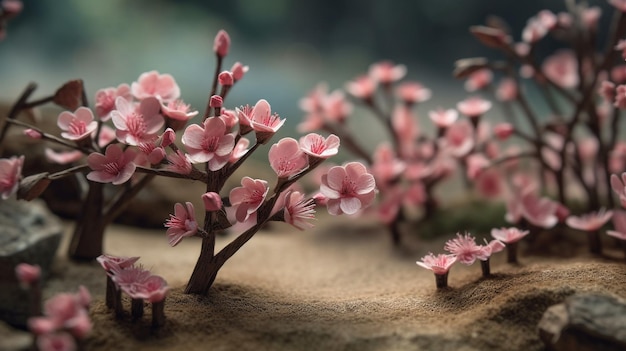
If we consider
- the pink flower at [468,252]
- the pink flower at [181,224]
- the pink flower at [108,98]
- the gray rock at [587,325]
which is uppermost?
the pink flower at [108,98]

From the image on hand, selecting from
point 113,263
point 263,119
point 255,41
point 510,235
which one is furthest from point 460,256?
point 255,41

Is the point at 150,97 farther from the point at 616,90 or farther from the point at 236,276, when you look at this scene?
the point at 616,90

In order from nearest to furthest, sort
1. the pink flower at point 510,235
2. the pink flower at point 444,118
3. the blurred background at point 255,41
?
the pink flower at point 510,235 → the pink flower at point 444,118 → the blurred background at point 255,41

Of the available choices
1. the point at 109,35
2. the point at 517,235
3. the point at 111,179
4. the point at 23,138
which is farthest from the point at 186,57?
the point at 517,235

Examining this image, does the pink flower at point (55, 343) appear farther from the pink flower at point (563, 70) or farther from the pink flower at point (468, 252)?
the pink flower at point (563, 70)

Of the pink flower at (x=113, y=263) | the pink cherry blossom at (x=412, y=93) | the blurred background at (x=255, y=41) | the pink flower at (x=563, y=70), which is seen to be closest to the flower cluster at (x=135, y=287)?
the pink flower at (x=113, y=263)

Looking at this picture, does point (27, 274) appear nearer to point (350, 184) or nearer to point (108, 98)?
point (108, 98)

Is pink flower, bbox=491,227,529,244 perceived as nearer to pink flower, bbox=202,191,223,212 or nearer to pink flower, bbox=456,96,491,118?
pink flower, bbox=456,96,491,118

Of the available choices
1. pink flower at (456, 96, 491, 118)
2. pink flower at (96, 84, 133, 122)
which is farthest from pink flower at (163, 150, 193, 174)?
pink flower at (456, 96, 491, 118)
